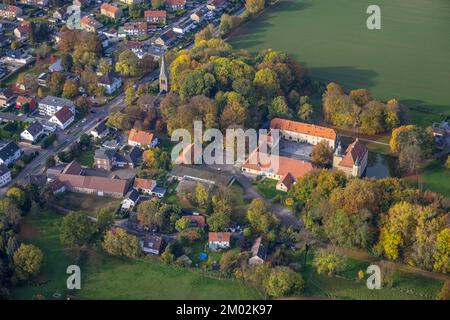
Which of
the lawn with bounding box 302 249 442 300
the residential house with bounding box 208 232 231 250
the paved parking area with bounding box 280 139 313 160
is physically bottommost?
the lawn with bounding box 302 249 442 300

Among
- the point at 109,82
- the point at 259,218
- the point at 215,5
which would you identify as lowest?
the point at 259,218

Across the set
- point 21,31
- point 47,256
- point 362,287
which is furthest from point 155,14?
point 362,287

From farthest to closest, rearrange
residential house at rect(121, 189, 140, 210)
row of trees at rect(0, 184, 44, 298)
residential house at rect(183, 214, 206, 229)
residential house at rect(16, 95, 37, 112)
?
1. residential house at rect(16, 95, 37, 112)
2. residential house at rect(121, 189, 140, 210)
3. residential house at rect(183, 214, 206, 229)
4. row of trees at rect(0, 184, 44, 298)

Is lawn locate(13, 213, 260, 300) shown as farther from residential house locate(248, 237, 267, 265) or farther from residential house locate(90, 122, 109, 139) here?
residential house locate(90, 122, 109, 139)

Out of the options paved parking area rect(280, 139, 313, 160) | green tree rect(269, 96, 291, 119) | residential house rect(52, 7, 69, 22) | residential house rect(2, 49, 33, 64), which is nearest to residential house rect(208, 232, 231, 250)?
paved parking area rect(280, 139, 313, 160)

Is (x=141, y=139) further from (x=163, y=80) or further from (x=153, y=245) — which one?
(x=153, y=245)

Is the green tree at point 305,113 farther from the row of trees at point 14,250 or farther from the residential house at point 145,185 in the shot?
the row of trees at point 14,250
